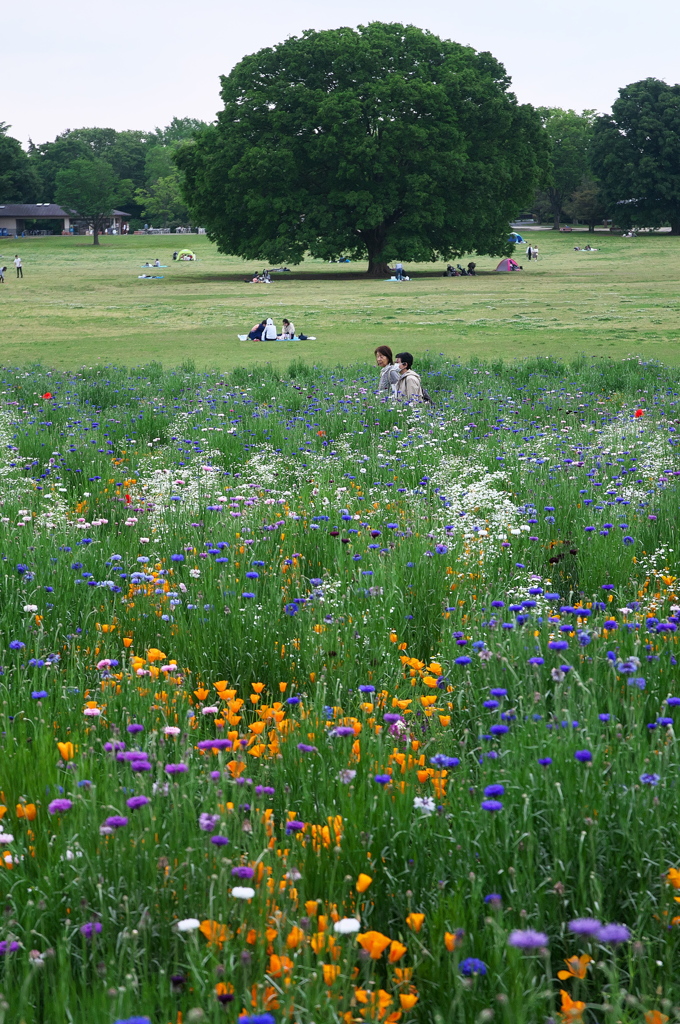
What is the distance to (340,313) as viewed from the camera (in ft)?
100

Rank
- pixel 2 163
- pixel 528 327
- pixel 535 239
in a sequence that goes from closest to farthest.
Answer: pixel 528 327
pixel 535 239
pixel 2 163

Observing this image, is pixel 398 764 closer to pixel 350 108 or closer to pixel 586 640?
pixel 586 640

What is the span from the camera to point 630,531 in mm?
5438

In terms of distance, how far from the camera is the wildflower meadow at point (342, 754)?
1957 mm

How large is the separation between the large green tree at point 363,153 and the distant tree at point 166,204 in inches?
2869

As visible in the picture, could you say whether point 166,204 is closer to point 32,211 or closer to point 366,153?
point 32,211

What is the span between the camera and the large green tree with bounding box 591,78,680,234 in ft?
280

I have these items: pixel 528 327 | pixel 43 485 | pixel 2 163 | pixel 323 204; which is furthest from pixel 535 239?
pixel 43 485

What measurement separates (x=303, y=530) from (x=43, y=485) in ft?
8.47

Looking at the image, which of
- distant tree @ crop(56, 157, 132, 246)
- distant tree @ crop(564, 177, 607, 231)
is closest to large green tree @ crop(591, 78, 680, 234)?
distant tree @ crop(564, 177, 607, 231)

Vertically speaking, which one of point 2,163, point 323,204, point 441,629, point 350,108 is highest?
point 2,163

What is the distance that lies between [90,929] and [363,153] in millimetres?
51431

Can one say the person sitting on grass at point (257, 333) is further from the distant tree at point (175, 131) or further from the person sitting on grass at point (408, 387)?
the distant tree at point (175, 131)

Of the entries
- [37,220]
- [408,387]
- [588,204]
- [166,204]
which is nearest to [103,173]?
[166,204]
